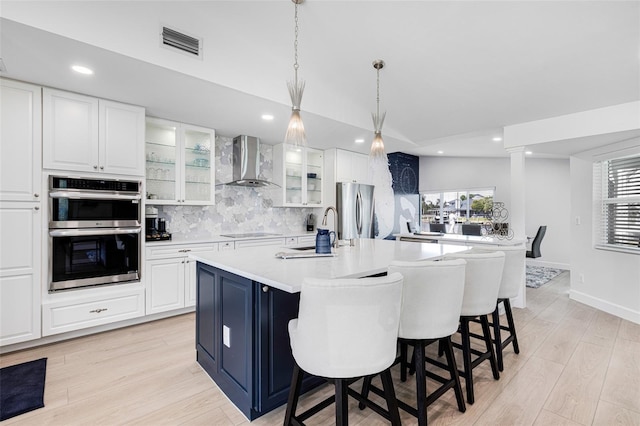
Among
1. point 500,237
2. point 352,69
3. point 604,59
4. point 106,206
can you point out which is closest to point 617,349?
point 500,237

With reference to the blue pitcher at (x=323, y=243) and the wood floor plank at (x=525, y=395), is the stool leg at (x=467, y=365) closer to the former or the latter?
the wood floor plank at (x=525, y=395)

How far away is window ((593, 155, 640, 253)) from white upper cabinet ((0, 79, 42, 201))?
6421 millimetres

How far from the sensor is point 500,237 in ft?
13.5

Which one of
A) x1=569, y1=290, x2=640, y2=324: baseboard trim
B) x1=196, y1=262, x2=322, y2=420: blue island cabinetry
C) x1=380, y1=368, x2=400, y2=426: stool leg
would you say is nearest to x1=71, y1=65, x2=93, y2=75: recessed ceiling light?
x1=196, y1=262, x2=322, y2=420: blue island cabinetry

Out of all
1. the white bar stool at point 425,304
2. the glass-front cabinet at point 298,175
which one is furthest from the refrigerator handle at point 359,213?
the white bar stool at point 425,304

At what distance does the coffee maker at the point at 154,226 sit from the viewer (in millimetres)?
3684

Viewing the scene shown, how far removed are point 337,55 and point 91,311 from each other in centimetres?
360

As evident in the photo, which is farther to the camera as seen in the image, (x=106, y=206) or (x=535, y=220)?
(x=535, y=220)

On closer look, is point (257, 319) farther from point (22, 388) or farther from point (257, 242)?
point (257, 242)

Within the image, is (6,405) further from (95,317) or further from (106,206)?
(106,206)

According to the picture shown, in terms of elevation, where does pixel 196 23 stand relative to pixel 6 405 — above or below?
above

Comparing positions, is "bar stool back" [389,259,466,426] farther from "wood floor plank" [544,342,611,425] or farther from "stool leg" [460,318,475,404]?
"wood floor plank" [544,342,611,425]

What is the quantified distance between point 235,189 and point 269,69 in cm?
211

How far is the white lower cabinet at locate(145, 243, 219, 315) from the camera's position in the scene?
3418 mm
